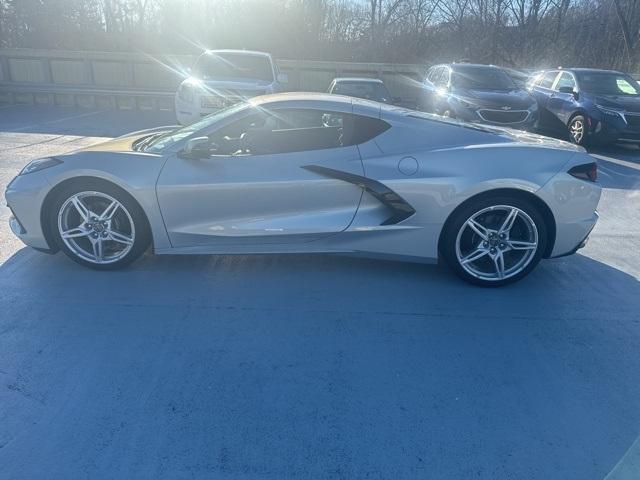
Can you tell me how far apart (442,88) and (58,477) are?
1118 cm

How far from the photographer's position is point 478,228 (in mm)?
3877

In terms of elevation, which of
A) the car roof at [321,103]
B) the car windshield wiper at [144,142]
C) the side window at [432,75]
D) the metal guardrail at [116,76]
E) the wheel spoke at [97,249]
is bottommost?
the metal guardrail at [116,76]

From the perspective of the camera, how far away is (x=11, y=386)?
2.68 metres

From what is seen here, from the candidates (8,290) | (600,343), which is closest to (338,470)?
(600,343)

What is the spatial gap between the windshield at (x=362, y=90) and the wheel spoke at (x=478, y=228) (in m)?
8.11

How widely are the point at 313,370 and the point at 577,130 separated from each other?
10.1m

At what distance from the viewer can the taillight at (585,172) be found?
12.7 ft

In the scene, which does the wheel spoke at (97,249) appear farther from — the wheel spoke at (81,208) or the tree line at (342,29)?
the tree line at (342,29)

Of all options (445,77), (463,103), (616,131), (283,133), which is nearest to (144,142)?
(283,133)

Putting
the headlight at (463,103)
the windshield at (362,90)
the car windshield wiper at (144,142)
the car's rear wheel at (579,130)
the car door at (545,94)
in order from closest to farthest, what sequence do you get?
the car windshield wiper at (144,142) < the headlight at (463,103) < the car's rear wheel at (579,130) < the windshield at (362,90) < the car door at (545,94)

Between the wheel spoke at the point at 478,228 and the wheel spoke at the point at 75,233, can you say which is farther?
the wheel spoke at the point at 75,233

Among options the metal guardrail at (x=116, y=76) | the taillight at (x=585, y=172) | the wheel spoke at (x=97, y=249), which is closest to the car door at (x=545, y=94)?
the metal guardrail at (x=116, y=76)

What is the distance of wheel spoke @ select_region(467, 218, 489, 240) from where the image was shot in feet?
12.6

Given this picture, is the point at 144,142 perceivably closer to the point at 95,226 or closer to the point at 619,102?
the point at 95,226
